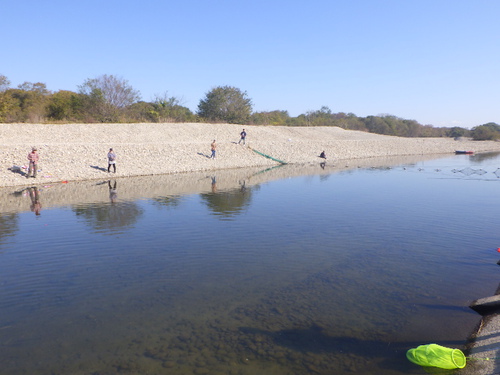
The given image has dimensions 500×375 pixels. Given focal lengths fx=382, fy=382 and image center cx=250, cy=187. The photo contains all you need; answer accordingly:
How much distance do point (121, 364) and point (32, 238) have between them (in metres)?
8.49

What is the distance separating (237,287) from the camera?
348 inches

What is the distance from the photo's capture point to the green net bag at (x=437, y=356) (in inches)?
232

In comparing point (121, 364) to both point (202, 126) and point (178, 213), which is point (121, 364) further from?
point (202, 126)

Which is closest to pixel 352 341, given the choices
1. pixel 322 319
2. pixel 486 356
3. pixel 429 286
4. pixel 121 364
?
pixel 322 319

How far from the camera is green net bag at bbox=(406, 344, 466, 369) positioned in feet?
19.4

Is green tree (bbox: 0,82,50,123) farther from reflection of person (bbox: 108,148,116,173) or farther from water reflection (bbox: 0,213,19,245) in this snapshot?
water reflection (bbox: 0,213,19,245)

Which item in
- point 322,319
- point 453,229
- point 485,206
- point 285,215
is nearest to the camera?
point 322,319

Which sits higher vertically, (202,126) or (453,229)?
(202,126)

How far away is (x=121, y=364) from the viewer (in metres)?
6.09

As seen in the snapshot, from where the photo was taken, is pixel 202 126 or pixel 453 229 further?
pixel 202 126

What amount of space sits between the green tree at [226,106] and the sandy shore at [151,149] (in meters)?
7.92

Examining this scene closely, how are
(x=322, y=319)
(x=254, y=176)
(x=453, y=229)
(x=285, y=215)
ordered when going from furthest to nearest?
1. (x=254, y=176)
2. (x=285, y=215)
3. (x=453, y=229)
4. (x=322, y=319)

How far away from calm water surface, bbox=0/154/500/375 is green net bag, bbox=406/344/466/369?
0.60 feet

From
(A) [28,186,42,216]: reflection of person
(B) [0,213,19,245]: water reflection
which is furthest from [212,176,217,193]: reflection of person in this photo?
(B) [0,213,19,245]: water reflection
